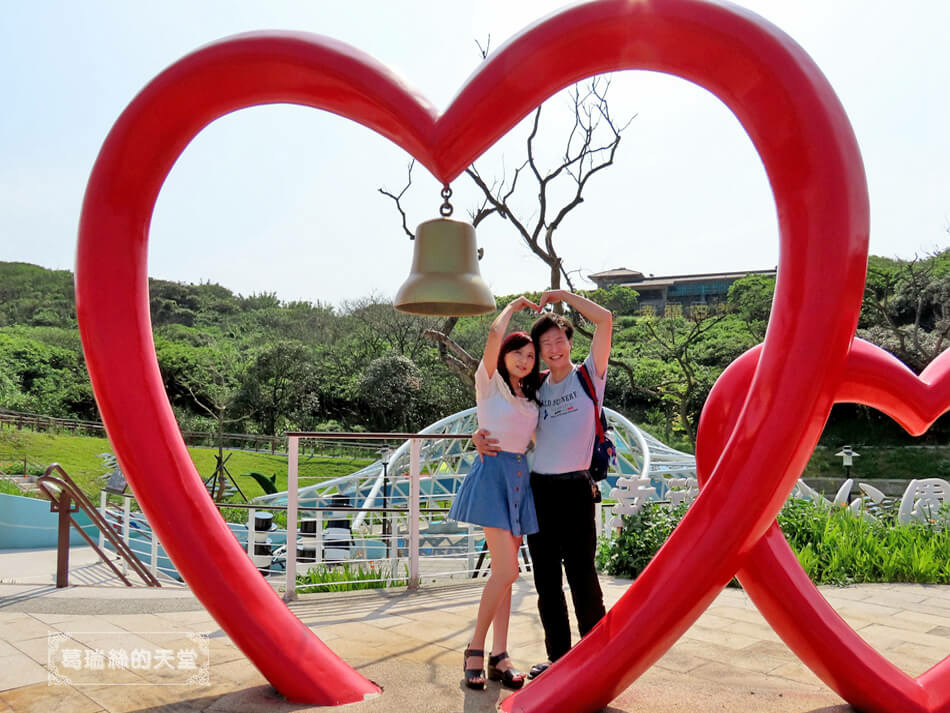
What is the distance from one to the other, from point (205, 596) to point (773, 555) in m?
2.32

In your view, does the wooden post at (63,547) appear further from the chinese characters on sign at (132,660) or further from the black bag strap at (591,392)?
the black bag strap at (591,392)

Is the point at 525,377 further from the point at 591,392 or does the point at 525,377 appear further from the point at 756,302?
the point at 756,302

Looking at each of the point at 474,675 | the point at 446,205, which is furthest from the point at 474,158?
the point at 474,675

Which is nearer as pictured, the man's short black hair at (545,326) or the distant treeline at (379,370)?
the man's short black hair at (545,326)

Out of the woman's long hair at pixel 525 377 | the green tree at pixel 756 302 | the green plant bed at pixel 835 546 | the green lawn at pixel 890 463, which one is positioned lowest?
the green lawn at pixel 890 463

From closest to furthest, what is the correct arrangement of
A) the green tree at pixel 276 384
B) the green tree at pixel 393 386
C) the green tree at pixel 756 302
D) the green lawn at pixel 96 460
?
the green lawn at pixel 96 460 → the green tree at pixel 393 386 → the green tree at pixel 756 302 → the green tree at pixel 276 384

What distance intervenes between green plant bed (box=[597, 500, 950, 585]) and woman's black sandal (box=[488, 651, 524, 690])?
348 cm

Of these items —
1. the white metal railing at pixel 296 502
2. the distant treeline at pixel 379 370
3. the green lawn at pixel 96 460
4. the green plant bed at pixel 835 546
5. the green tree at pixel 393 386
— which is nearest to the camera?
the white metal railing at pixel 296 502

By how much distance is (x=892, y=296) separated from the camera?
25.5 meters

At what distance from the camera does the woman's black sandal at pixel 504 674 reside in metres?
3.21

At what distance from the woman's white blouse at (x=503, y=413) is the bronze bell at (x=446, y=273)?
1.19 feet

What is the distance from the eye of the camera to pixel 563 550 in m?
3.32

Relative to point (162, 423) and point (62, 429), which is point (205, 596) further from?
point (62, 429)

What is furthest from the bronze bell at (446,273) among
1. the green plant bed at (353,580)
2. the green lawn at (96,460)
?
the green lawn at (96,460)
